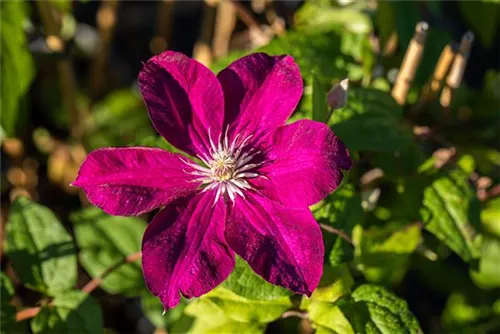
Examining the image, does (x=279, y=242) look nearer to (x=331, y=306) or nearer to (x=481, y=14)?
(x=331, y=306)

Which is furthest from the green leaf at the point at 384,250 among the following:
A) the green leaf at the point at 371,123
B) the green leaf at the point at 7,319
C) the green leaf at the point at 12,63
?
the green leaf at the point at 12,63

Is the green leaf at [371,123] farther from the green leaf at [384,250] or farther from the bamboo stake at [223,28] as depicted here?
the bamboo stake at [223,28]

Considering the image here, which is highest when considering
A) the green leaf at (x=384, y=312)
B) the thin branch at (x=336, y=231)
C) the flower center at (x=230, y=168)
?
the flower center at (x=230, y=168)

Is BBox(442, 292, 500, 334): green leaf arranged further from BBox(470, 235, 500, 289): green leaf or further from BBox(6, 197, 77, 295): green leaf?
BBox(6, 197, 77, 295): green leaf

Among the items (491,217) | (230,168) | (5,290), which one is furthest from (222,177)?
(491,217)

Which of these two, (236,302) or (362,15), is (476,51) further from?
(236,302)

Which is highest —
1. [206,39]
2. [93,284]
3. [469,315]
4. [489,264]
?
[206,39]

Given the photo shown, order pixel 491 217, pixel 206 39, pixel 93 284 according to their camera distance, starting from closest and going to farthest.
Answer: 1. pixel 93 284
2. pixel 491 217
3. pixel 206 39
